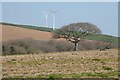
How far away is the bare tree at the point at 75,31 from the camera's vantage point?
200ft

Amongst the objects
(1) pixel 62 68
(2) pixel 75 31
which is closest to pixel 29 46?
(2) pixel 75 31

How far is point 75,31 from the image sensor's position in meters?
61.8

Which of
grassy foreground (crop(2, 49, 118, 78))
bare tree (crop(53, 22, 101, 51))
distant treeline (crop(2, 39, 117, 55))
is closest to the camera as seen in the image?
grassy foreground (crop(2, 49, 118, 78))

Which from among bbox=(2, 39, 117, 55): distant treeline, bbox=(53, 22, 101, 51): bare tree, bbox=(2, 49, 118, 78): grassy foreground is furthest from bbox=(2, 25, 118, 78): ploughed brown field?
bbox=(53, 22, 101, 51): bare tree

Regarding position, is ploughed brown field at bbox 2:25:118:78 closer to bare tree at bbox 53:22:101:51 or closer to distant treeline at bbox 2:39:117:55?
distant treeline at bbox 2:39:117:55

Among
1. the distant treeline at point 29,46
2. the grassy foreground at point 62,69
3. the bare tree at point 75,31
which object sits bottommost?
the grassy foreground at point 62,69

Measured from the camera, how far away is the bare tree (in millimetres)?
61062

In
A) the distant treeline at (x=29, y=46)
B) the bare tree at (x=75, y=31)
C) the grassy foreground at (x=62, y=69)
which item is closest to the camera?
the grassy foreground at (x=62, y=69)

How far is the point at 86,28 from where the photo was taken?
6300 cm

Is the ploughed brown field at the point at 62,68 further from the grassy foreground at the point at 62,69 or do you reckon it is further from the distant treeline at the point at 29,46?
the distant treeline at the point at 29,46

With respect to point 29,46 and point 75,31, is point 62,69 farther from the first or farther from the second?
point 75,31

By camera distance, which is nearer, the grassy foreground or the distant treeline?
the grassy foreground

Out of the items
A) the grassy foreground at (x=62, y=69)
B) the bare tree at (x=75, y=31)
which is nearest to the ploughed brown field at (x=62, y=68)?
the grassy foreground at (x=62, y=69)

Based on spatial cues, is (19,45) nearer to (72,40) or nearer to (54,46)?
(54,46)
